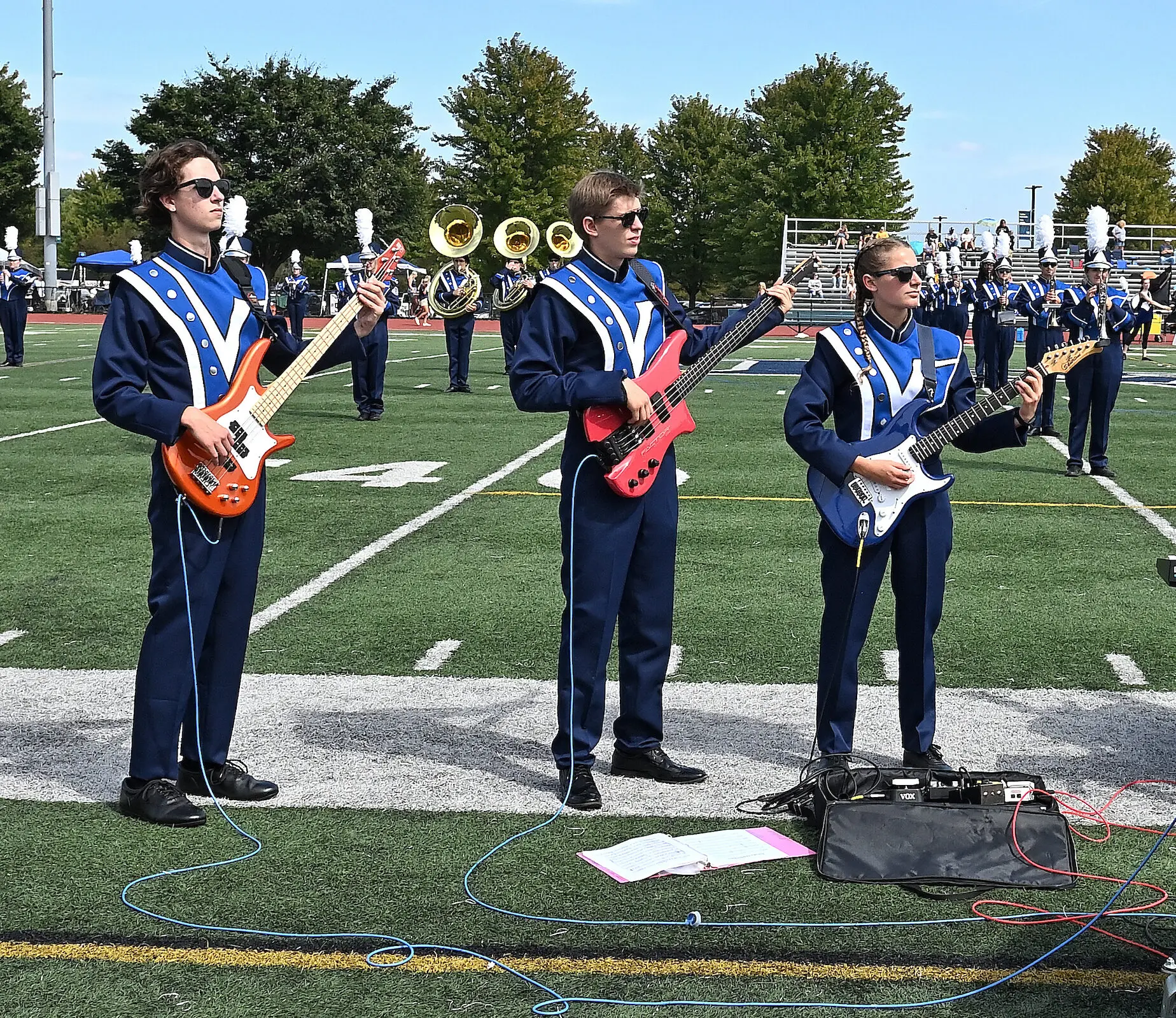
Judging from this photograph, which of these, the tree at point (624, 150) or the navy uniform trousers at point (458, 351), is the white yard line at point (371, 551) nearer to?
the navy uniform trousers at point (458, 351)

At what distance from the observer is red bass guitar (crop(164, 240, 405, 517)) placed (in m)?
4.74

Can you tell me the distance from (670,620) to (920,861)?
1.28 metres

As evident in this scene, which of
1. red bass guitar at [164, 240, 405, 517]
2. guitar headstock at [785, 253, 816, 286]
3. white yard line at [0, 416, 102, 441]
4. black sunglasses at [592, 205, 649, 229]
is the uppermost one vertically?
black sunglasses at [592, 205, 649, 229]

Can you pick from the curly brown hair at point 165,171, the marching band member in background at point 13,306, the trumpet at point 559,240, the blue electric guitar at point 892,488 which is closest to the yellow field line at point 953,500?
the trumpet at point 559,240

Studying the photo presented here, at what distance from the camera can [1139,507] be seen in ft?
37.3

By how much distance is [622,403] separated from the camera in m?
4.99

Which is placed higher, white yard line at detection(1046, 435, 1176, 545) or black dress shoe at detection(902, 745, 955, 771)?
white yard line at detection(1046, 435, 1176, 545)

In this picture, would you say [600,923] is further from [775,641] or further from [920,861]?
[775,641]

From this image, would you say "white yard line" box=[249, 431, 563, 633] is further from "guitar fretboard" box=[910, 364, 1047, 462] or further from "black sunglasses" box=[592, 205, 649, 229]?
"guitar fretboard" box=[910, 364, 1047, 462]

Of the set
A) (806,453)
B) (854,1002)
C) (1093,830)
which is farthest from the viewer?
(806,453)

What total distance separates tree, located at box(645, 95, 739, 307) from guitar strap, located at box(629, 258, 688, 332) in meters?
68.8

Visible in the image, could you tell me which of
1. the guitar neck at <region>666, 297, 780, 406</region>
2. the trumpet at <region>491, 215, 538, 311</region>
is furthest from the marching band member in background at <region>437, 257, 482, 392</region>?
the guitar neck at <region>666, 297, 780, 406</region>

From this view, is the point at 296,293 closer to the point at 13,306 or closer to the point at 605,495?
the point at 13,306

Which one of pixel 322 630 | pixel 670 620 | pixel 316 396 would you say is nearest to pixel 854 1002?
pixel 670 620
